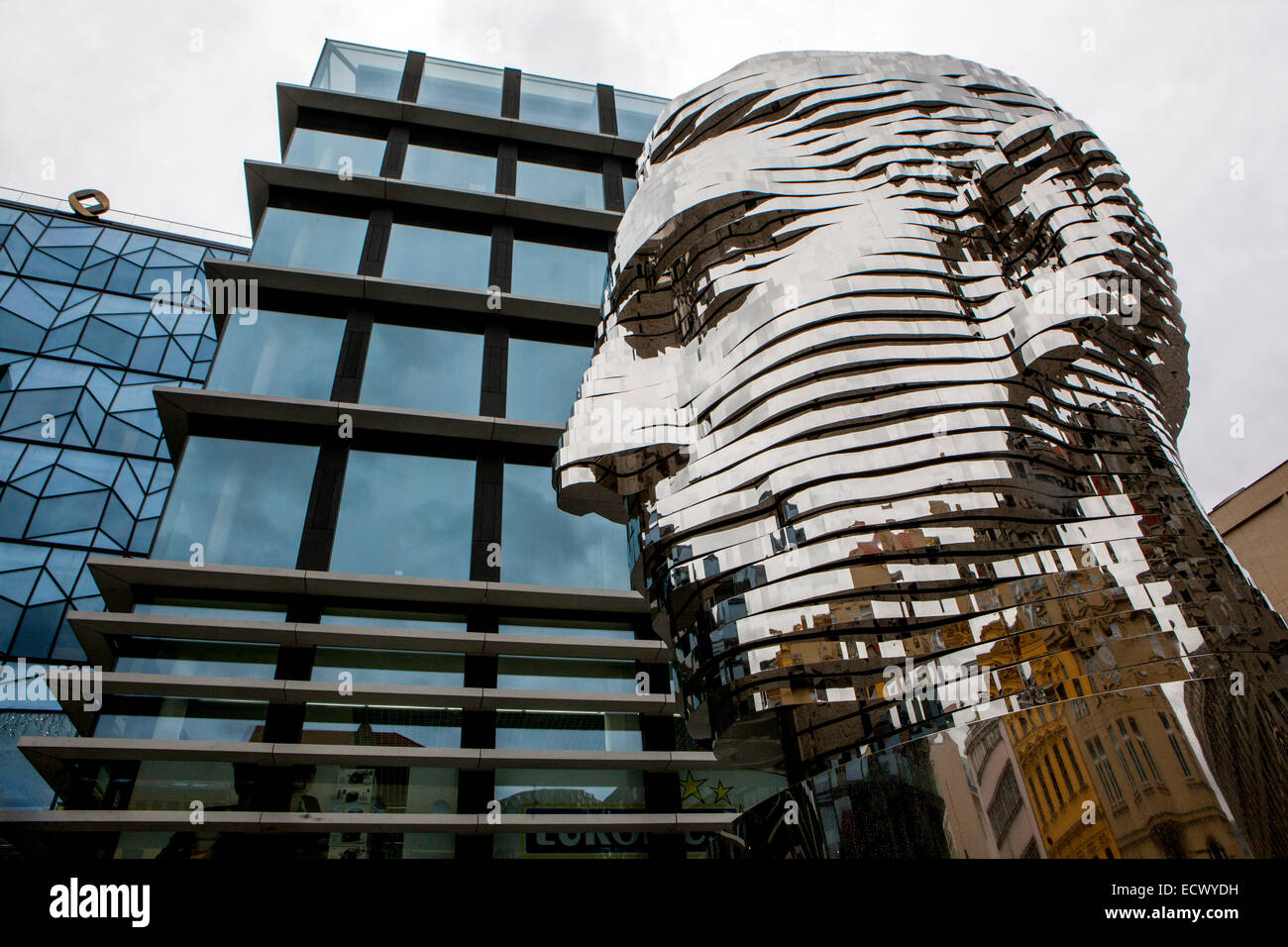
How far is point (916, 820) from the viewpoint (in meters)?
2.02

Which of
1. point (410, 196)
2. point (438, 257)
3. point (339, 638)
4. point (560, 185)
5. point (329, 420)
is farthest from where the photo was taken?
point (560, 185)

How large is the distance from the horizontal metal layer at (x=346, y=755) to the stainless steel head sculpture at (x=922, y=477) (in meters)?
6.82

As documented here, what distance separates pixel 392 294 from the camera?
40.1 feet

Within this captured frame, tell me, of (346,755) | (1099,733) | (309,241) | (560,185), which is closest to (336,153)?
(309,241)

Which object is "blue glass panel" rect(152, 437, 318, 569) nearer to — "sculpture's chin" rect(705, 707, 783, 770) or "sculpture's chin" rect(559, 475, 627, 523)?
"sculpture's chin" rect(559, 475, 627, 523)

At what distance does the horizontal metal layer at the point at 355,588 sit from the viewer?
929 centimetres

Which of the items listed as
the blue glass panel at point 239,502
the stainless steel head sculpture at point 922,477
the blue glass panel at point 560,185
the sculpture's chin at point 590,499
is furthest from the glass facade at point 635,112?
the sculpture's chin at point 590,499

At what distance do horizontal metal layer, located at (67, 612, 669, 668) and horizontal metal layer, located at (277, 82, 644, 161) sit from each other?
29.6 ft

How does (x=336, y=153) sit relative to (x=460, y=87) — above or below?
below

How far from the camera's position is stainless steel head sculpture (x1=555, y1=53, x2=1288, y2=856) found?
6.39 feet

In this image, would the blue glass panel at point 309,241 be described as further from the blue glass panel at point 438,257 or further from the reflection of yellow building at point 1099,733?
the reflection of yellow building at point 1099,733

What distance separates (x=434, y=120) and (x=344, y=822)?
11556 mm

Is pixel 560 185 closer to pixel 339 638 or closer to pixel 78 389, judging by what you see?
pixel 339 638

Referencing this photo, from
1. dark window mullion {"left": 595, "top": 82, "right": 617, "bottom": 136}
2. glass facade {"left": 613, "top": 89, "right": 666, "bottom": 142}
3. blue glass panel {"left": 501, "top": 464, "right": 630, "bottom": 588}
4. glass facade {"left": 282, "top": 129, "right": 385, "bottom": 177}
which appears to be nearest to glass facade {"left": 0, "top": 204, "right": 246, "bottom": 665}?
glass facade {"left": 282, "top": 129, "right": 385, "bottom": 177}
